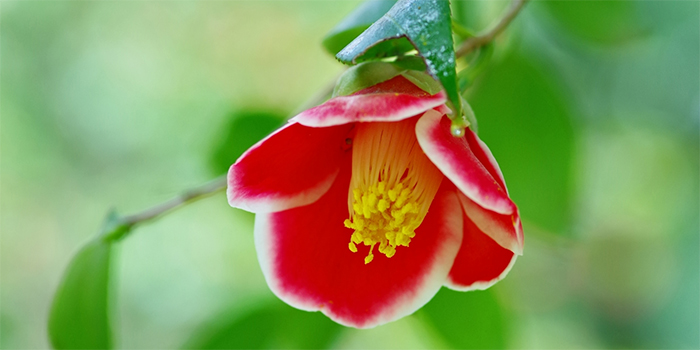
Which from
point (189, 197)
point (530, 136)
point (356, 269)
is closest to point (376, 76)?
point (356, 269)

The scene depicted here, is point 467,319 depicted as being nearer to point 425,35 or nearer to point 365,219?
point 365,219

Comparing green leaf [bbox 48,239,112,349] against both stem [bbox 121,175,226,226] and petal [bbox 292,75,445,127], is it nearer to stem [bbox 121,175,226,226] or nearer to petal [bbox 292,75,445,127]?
stem [bbox 121,175,226,226]

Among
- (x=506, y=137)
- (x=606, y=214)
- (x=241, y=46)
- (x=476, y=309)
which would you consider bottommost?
(x=606, y=214)

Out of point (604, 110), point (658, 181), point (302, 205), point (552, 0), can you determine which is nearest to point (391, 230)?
point (302, 205)

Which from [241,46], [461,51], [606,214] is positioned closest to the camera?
[461,51]

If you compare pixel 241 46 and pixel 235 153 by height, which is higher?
pixel 241 46

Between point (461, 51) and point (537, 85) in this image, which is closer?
point (461, 51)

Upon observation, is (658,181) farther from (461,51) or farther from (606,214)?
(461,51)
